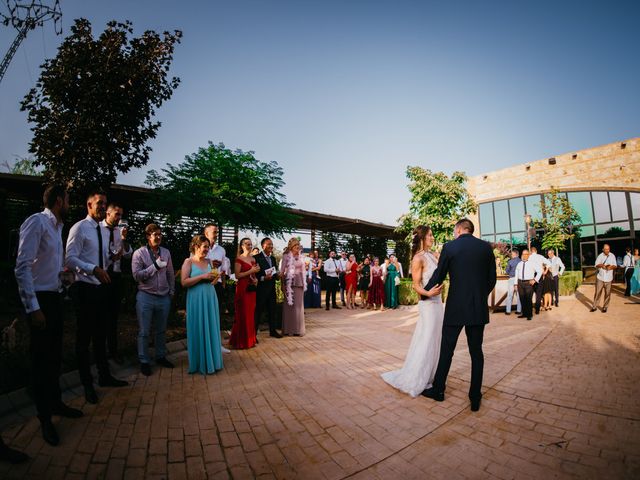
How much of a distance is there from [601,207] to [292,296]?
23.8 m

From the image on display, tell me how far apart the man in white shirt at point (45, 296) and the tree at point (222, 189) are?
19.3ft

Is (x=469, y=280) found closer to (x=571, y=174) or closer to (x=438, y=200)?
(x=438, y=200)

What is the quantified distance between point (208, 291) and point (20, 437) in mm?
2228

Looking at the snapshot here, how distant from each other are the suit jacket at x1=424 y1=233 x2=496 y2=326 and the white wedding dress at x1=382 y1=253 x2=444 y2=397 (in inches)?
12.0

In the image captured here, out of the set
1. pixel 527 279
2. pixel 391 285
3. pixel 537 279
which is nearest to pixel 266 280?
pixel 391 285

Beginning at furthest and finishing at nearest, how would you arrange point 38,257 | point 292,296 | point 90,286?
point 292,296
point 90,286
point 38,257

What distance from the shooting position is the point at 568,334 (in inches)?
260

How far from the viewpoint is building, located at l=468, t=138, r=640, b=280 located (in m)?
18.5

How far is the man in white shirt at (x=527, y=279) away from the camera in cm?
854

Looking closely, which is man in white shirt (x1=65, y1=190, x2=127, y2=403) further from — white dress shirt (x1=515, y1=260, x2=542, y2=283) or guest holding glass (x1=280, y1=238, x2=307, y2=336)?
white dress shirt (x1=515, y1=260, x2=542, y2=283)

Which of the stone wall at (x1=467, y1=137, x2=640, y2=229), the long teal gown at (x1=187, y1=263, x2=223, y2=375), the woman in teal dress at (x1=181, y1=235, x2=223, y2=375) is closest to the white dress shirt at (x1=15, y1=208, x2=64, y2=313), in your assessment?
the woman in teal dress at (x1=181, y1=235, x2=223, y2=375)

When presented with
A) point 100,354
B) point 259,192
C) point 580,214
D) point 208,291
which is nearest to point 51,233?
point 100,354

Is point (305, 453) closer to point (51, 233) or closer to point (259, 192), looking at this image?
point (51, 233)

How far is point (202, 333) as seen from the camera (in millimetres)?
4141
